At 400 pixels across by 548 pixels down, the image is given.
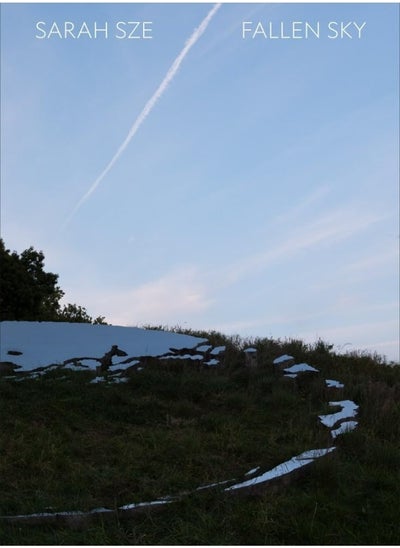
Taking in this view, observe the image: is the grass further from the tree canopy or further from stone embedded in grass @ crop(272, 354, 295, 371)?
the tree canopy

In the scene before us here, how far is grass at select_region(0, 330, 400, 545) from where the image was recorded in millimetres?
5422

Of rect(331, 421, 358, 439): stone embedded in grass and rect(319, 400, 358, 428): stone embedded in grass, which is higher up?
rect(319, 400, 358, 428): stone embedded in grass

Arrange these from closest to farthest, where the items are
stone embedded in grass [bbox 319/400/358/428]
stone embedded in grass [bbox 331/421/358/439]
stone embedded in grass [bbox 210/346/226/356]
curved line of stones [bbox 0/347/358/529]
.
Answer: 1. curved line of stones [bbox 0/347/358/529]
2. stone embedded in grass [bbox 331/421/358/439]
3. stone embedded in grass [bbox 319/400/358/428]
4. stone embedded in grass [bbox 210/346/226/356]

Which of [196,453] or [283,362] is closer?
[196,453]

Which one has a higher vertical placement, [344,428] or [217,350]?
[217,350]

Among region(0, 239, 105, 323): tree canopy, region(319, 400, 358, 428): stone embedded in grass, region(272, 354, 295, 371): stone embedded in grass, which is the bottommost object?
region(319, 400, 358, 428): stone embedded in grass

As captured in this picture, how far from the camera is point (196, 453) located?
7.68 metres

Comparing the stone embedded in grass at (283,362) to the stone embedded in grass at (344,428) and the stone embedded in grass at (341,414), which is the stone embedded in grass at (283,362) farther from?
the stone embedded in grass at (344,428)

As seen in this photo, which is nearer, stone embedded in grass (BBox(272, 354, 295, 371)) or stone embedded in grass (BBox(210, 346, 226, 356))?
stone embedded in grass (BBox(272, 354, 295, 371))

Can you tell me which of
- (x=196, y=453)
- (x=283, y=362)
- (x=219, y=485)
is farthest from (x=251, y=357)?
(x=219, y=485)

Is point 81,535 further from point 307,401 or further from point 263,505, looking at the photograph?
point 307,401

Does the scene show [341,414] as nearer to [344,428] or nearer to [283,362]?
[344,428]

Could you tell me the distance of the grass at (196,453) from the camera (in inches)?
213

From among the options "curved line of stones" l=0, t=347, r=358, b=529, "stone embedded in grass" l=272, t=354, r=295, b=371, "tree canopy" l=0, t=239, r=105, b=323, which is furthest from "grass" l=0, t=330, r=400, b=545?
"tree canopy" l=0, t=239, r=105, b=323
